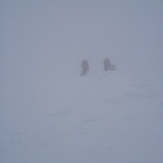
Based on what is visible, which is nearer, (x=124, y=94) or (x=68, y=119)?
(x=68, y=119)

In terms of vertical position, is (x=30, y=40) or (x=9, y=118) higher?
(x=30, y=40)

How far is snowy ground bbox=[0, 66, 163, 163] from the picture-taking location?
1322cm

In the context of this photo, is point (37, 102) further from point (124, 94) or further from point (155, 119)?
point (155, 119)

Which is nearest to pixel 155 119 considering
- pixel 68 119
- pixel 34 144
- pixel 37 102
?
pixel 68 119

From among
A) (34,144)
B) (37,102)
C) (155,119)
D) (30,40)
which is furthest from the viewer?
(30,40)

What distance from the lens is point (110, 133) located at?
14562 millimetres

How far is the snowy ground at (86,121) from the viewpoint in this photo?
13.2 m

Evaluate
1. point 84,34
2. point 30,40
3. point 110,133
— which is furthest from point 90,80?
point 84,34

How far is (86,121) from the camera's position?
15.8 m

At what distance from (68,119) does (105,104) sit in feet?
8.90

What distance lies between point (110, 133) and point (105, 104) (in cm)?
352

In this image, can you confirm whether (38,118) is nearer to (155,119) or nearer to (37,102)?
(37,102)

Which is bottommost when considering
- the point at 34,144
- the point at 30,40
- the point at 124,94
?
the point at 34,144

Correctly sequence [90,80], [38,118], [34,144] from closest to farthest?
1. [34,144]
2. [38,118]
3. [90,80]
